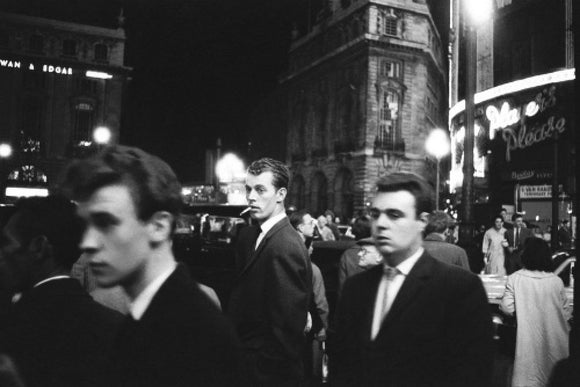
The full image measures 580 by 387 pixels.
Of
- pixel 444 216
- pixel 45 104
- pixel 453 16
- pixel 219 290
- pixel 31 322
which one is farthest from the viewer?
pixel 45 104

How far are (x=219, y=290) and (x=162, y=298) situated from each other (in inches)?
289

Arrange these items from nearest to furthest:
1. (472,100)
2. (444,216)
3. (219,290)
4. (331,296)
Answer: (444,216) < (331,296) < (219,290) < (472,100)

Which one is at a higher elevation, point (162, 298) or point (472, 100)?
point (472, 100)

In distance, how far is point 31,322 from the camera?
2061 mm

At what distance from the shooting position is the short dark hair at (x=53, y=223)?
106 inches

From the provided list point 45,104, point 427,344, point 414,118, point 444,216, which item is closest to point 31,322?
point 427,344

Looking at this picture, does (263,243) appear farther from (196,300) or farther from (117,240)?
→ (196,300)

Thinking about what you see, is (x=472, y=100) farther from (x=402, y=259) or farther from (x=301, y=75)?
(x=301, y=75)

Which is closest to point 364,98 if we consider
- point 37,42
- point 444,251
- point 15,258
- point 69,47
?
point 69,47

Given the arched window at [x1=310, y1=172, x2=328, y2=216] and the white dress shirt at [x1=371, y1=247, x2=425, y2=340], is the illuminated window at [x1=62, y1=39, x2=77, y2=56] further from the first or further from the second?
the white dress shirt at [x1=371, y1=247, x2=425, y2=340]

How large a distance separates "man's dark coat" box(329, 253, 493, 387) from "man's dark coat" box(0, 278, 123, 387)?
3.93 feet

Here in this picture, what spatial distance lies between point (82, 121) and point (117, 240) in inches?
2236

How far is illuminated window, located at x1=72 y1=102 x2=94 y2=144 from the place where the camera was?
177 feet

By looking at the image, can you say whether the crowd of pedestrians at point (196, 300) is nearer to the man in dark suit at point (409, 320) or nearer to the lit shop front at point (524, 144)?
the man in dark suit at point (409, 320)
